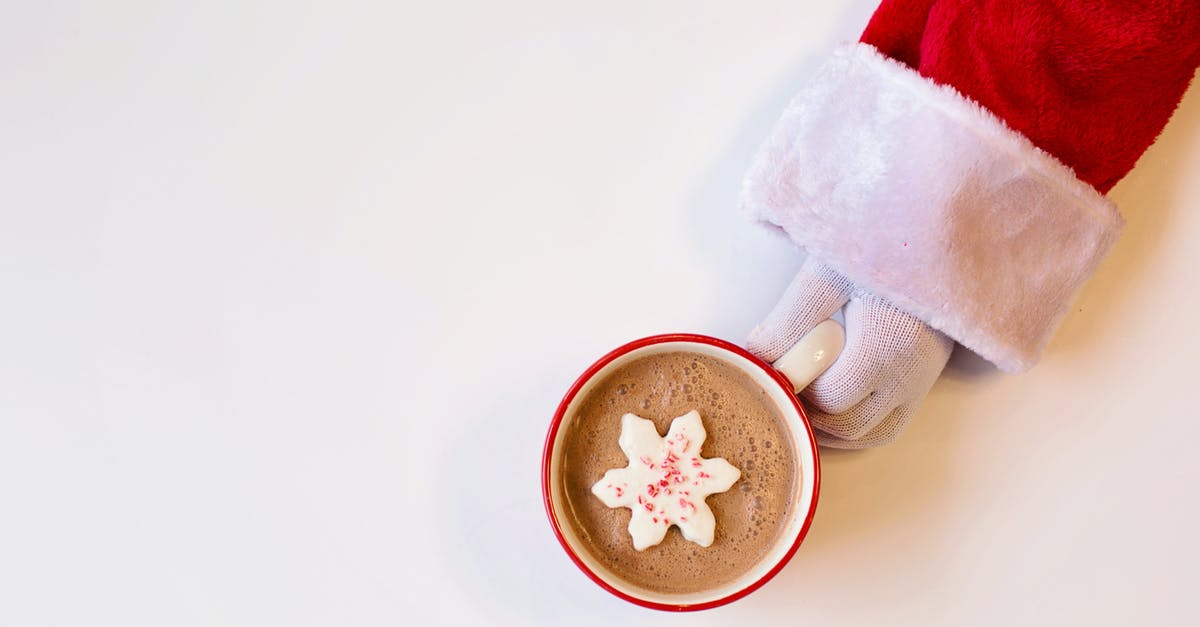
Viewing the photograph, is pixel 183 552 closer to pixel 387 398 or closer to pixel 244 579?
pixel 244 579

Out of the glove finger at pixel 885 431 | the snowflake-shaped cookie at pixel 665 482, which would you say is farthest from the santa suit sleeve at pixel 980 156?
the snowflake-shaped cookie at pixel 665 482

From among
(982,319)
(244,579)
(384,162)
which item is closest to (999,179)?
(982,319)

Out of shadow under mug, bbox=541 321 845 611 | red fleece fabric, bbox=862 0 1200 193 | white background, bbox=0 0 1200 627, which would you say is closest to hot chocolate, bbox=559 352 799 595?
shadow under mug, bbox=541 321 845 611

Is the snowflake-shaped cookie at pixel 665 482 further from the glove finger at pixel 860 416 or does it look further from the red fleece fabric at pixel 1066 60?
the red fleece fabric at pixel 1066 60

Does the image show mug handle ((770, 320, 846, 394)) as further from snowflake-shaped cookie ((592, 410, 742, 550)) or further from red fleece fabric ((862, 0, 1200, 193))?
red fleece fabric ((862, 0, 1200, 193))

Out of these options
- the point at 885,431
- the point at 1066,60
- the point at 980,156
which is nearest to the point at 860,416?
the point at 885,431
